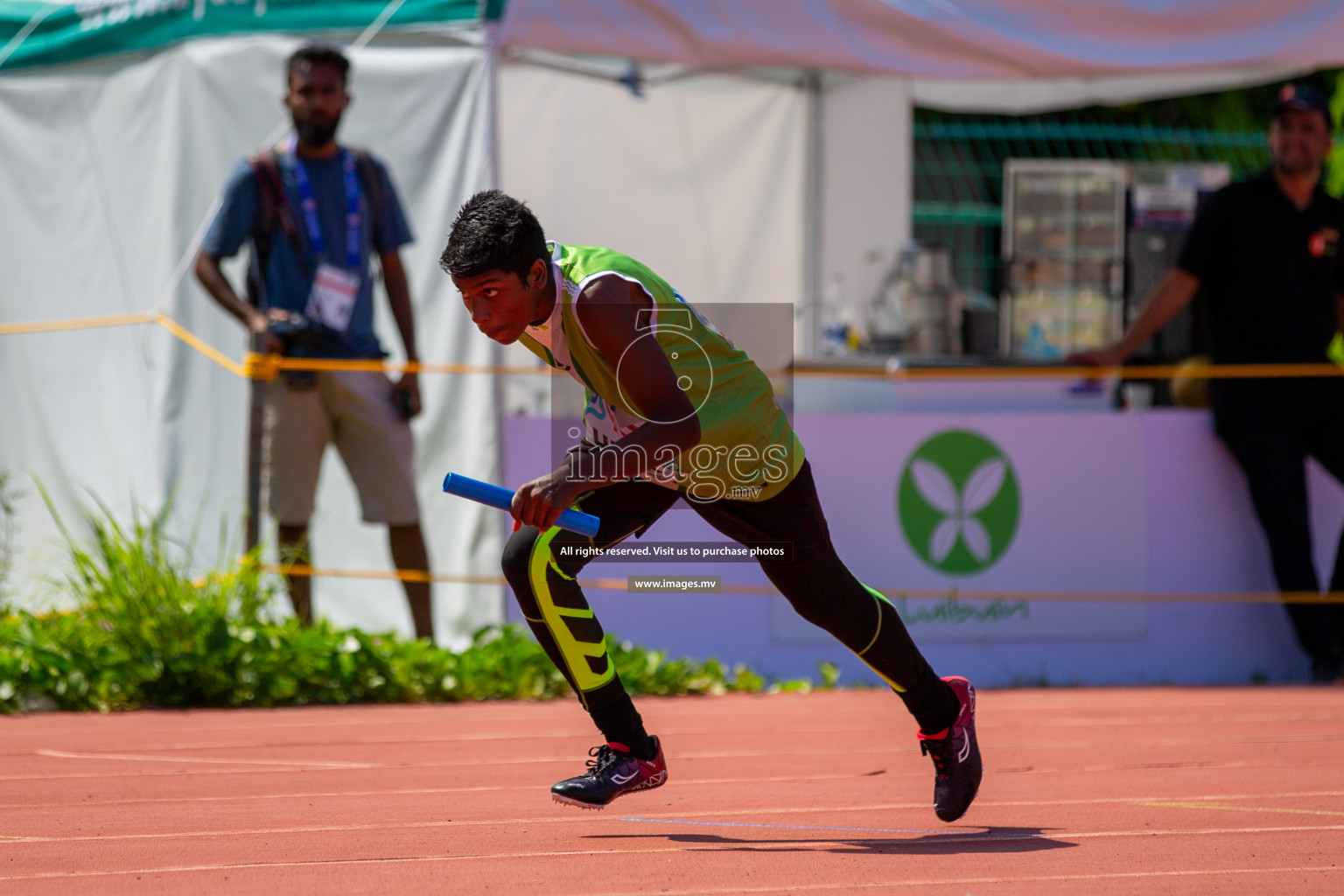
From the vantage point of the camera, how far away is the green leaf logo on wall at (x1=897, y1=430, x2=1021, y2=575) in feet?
22.8

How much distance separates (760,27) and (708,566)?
2325mm

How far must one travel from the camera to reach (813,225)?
33.5ft

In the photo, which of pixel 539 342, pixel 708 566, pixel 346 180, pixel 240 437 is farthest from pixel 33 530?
pixel 539 342

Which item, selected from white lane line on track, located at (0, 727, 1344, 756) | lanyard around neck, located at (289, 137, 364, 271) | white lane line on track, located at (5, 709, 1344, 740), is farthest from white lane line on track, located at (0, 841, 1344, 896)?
lanyard around neck, located at (289, 137, 364, 271)

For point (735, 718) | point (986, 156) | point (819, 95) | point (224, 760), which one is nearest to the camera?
point (224, 760)

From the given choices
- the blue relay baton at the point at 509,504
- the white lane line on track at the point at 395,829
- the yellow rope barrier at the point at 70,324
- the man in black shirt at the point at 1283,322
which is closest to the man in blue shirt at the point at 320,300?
the yellow rope barrier at the point at 70,324

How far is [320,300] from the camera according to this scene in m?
6.55

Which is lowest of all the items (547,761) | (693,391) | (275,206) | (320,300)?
(547,761)

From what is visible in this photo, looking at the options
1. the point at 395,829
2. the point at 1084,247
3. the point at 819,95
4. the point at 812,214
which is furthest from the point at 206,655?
the point at 1084,247

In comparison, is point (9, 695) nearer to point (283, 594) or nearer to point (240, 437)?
point (283, 594)

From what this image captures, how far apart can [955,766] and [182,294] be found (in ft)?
16.3

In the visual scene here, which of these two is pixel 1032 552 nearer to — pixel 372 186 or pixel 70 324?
pixel 372 186

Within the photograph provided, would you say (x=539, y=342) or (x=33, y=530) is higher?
(x=539, y=342)

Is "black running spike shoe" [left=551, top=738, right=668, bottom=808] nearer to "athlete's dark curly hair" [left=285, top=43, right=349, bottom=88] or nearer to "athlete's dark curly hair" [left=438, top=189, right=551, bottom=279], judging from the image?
"athlete's dark curly hair" [left=438, top=189, right=551, bottom=279]
